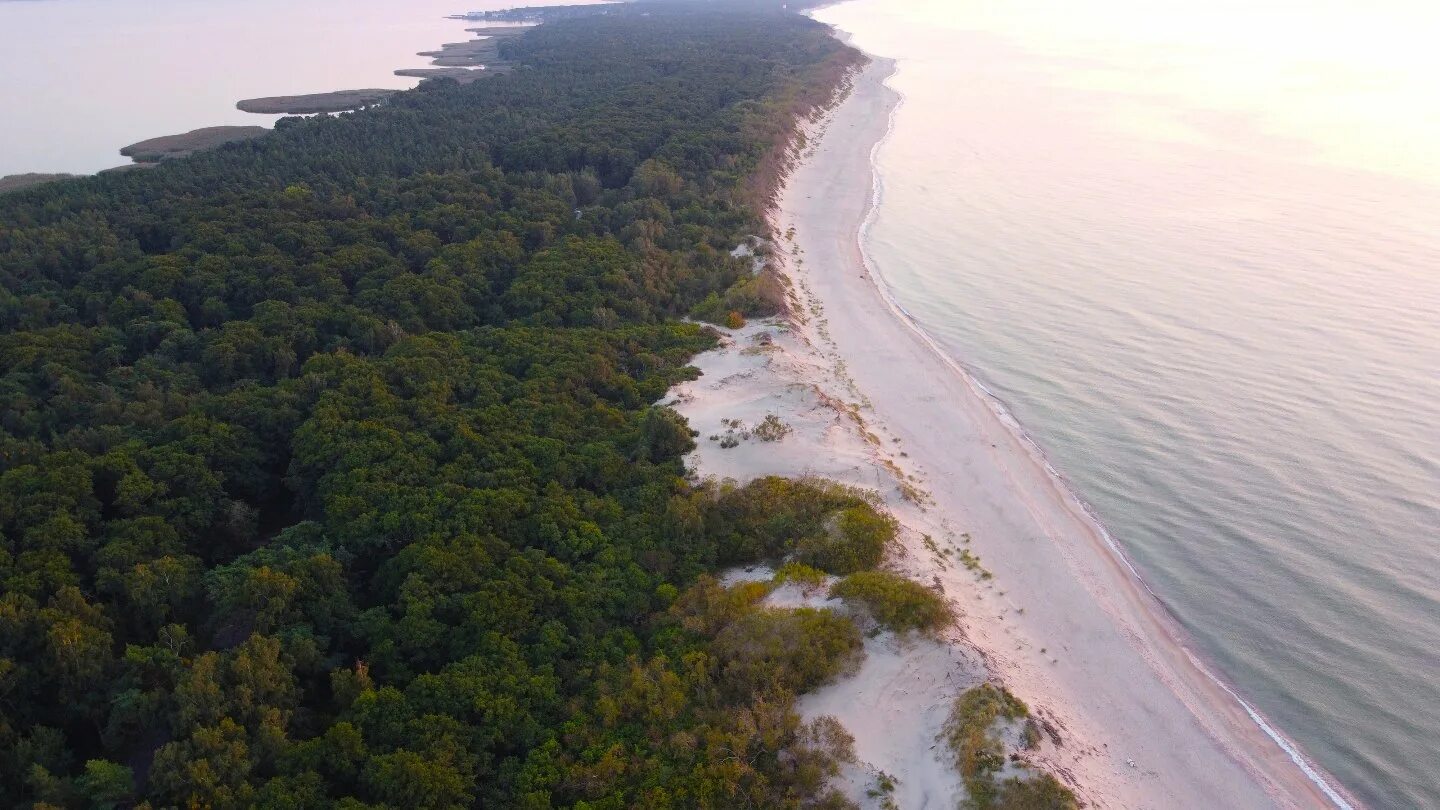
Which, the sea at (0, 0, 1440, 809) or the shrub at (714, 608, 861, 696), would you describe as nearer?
the shrub at (714, 608, 861, 696)

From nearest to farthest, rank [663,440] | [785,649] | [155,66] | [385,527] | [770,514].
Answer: [785,649]
[385,527]
[770,514]
[663,440]
[155,66]

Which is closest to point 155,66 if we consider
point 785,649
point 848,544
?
point 848,544

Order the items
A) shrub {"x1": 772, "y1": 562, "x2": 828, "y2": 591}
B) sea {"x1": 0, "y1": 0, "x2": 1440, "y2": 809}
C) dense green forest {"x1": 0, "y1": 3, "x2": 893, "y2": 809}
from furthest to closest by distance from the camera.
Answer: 1. sea {"x1": 0, "y1": 0, "x2": 1440, "y2": 809}
2. shrub {"x1": 772, "y1": 562, "x2": 828, "y2": 591}
3. dense green forest {"x1": 0, "y1": 3, "x2": 893, "y2": 809}

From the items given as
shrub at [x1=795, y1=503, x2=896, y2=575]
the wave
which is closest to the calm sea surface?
the wave

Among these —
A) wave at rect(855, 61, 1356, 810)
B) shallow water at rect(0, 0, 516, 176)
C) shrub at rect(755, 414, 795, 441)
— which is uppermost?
shallow water at rect(0, 0, 516, 176)

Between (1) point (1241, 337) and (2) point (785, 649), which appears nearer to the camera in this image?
(2) point (785, 649)

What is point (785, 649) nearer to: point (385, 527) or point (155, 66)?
point (385, 527)

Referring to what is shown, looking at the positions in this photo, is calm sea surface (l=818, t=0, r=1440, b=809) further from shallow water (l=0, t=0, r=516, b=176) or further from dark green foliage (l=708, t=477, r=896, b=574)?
shallow water (l=0, t=0, r=516, b=176)
